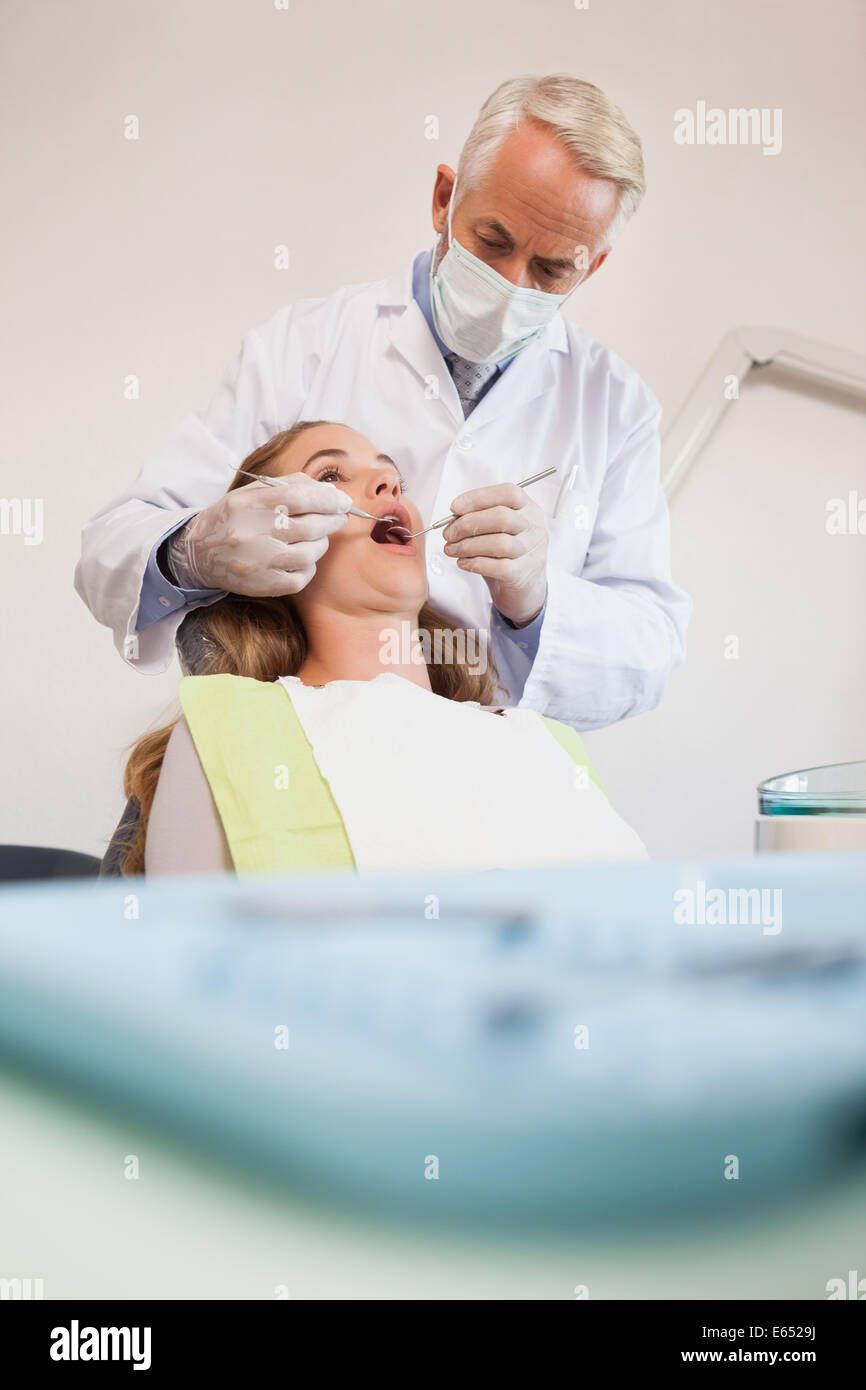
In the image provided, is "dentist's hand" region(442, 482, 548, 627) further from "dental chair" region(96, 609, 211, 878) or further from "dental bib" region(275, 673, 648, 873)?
"dental chair" region(96, 609, 211, 878)

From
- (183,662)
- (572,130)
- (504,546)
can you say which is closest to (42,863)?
(183,662)

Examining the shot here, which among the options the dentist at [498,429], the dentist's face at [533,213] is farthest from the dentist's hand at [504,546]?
the dentist's face at [533,213]

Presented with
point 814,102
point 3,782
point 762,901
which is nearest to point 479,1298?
point 762,901

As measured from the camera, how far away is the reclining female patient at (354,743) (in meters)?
0.76

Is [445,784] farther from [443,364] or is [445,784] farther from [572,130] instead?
[572,130]

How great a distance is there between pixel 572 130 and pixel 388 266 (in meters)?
0.20

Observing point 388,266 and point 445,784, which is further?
point 388,266

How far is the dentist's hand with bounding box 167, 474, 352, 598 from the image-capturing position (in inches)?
34.2

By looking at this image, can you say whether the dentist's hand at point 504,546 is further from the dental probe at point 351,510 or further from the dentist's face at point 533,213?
the dentist's face at point 533,213

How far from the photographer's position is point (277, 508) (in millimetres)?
870

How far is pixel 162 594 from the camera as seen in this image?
36.3 inches

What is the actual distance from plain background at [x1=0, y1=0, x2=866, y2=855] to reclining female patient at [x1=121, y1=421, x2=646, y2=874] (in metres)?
0.16

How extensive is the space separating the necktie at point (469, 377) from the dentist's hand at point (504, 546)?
0.37ft

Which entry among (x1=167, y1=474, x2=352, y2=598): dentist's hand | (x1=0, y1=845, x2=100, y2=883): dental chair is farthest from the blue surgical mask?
(x1=0, y1=845, x2=100, y2=883): dental chair
